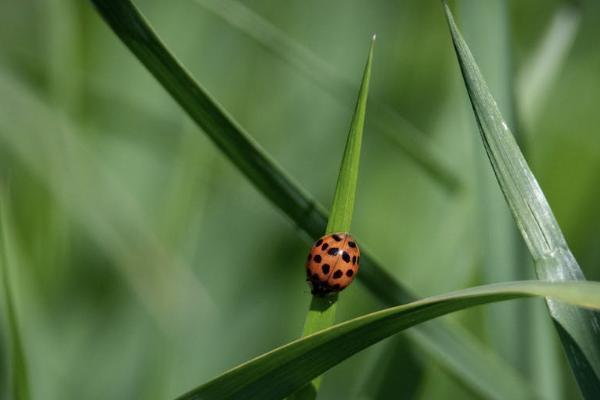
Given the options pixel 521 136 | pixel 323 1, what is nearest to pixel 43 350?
pixel 521 136

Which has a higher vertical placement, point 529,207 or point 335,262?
point 529,207

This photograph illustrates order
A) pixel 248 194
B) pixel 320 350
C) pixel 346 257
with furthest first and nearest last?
1. pixel 248 194
2. pixel 346 257
3. pixel 320 350

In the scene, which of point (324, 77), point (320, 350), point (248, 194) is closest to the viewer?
point (320, 350)

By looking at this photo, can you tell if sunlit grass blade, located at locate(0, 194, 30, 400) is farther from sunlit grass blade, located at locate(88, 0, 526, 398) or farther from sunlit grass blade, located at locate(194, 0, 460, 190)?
sunlit grass blade, located at locate(194, 0, 460, 190)

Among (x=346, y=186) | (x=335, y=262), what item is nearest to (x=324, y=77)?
(x=335, y=262)

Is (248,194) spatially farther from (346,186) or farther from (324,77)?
(346,186)

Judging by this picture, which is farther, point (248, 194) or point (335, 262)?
point (248, 194)

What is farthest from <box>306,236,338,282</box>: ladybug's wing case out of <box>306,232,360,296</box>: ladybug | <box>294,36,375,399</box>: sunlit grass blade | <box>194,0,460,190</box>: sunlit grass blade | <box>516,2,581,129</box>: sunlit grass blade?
<box>516,2,581,129</box>: sunlit grass blade
